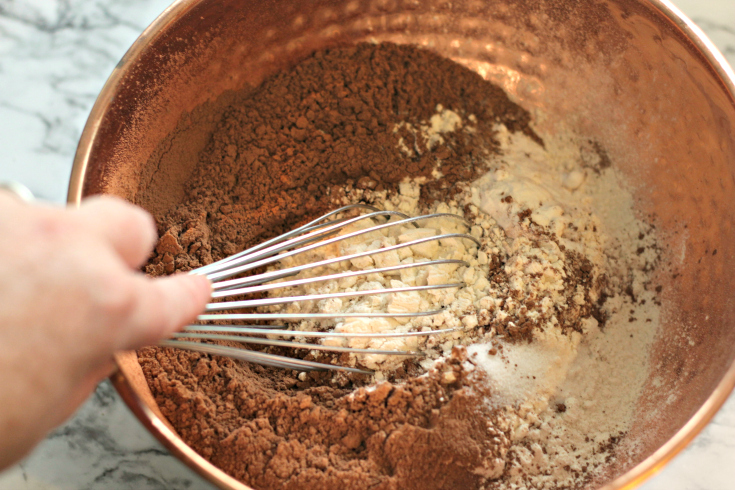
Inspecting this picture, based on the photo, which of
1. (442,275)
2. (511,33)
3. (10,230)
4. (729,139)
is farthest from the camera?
(511,33)

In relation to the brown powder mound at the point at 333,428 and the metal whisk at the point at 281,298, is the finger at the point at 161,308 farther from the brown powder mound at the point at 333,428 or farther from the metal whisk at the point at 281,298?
the brown powder mound at the point at 333,428

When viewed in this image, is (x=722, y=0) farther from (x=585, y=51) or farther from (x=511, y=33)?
(x=511, y=33)

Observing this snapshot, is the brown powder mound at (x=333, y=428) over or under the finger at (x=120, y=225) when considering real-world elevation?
under

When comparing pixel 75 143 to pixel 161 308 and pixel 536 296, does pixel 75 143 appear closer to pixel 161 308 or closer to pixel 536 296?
pixel 161 308

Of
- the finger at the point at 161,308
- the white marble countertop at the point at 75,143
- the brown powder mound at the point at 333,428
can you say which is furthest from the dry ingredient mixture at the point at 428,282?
the finger at the point at 161,308

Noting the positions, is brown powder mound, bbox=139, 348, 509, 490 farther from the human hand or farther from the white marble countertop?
the human hand

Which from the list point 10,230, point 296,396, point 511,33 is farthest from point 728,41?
point 10,230

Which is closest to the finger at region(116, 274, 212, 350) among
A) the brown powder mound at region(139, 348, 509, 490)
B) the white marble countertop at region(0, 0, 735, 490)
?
the brown powder mound at region(139, 348, 509, 490)
